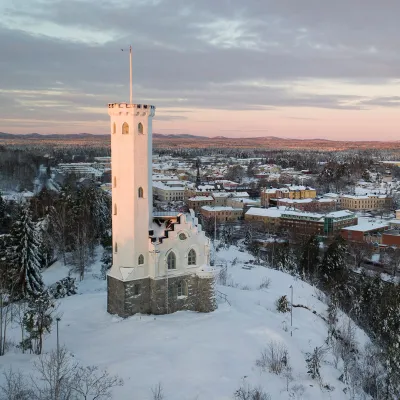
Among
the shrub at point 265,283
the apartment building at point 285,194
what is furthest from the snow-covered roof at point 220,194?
the shrub at point 265,283

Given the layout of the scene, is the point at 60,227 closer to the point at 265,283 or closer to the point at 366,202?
the point at 265,283

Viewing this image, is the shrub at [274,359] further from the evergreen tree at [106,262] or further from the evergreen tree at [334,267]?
the evergreen tree at [334,267]

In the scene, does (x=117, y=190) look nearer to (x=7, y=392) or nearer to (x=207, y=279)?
(x=207, y=279)

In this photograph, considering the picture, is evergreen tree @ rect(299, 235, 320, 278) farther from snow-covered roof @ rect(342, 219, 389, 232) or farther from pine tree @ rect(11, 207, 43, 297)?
pine tree @ rect(11, 207, 43, 297)

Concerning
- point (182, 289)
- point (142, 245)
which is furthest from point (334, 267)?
point (142, 245)

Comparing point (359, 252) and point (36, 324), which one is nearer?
point (36, 324)

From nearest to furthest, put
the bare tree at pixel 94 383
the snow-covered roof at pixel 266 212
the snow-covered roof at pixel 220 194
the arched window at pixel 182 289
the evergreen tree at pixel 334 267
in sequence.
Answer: the bare tree at pixel 94 383 → the arched window at pixel 182 289 → the evergreen tree at pixel 334 267 → the snow-covered roof at pixel 266 212 → the snow-covered roof at pixel 220 194

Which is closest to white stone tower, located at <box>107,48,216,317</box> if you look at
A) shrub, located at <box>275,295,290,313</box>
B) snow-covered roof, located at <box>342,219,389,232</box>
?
shrub, located at <box>275,295,290,313</box>
